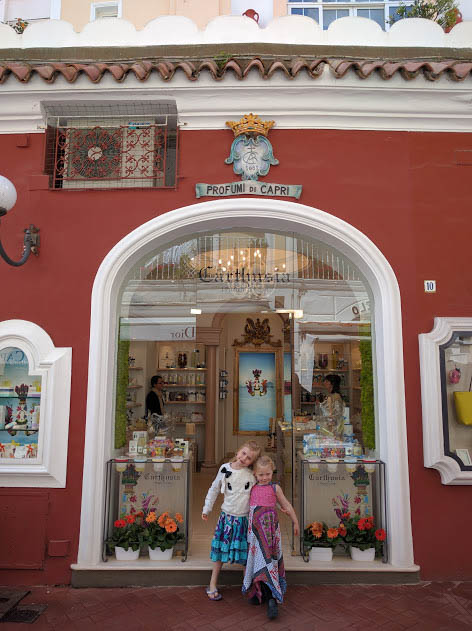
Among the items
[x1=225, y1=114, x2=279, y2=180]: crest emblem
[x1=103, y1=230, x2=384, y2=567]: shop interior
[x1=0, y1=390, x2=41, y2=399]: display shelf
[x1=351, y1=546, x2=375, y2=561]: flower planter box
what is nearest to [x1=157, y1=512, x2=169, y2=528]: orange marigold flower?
[x1=103, y1=230, x2=384, y2=567]: shop interior

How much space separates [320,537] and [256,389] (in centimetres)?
617

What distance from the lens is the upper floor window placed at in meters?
6.83

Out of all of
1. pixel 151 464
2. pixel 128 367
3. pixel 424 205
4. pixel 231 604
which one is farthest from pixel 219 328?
pixel 231 604

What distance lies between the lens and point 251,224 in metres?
5.20

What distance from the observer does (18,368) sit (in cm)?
475

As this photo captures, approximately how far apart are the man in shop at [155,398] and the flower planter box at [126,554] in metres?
1.72

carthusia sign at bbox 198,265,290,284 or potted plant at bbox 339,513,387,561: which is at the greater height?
carthusia sign at bbox 198,265,290,284

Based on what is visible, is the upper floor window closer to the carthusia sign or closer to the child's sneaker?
the carthusia sign

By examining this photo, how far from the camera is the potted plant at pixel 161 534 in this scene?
15.0 ft

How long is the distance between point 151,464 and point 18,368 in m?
1.73

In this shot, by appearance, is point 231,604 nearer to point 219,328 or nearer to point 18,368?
point 18,368

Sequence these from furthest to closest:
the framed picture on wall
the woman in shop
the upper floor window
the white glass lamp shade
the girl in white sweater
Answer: the framed picture on wall, the upper floor window, the woman in shop, the girl in white sweater, the white glass lamp shade

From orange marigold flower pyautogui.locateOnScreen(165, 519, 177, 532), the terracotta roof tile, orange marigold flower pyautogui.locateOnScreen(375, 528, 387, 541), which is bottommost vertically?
orange marigold flower pyautogui.locateOnScreen(375, 528, 387, 541)

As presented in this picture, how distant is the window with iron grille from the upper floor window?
3635 millimetres
